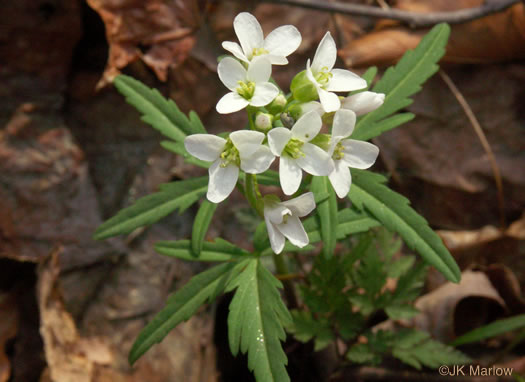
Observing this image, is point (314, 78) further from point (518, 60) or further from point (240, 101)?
point (518, 60)

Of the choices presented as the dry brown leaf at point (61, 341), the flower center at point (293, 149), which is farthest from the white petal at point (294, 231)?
the dry brown leaf at point (61, 341)

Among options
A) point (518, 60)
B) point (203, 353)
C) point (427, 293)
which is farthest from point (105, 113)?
point (518, 60)

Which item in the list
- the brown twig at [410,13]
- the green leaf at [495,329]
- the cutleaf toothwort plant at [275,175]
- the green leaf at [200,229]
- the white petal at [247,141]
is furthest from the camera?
the brown twig at [410,13]

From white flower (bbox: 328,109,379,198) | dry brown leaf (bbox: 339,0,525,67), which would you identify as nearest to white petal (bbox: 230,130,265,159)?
white flower (bbox: 328,109,379,198)

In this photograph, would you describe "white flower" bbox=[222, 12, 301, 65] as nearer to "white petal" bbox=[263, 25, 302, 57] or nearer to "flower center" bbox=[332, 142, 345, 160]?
"white petal" bbox=[263, 25, 302, 57]

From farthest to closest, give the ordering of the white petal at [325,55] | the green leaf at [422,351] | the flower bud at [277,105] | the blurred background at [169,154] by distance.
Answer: the blurred background at [169,154]
the green leaf at [422,351]
the flower bud at [277,105]
the white petal at [325,55]

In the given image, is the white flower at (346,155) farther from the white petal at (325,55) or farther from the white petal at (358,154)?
the white petal at (325,55)

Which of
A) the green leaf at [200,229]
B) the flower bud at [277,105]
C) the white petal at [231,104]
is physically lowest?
the green leaf at [200,229]
